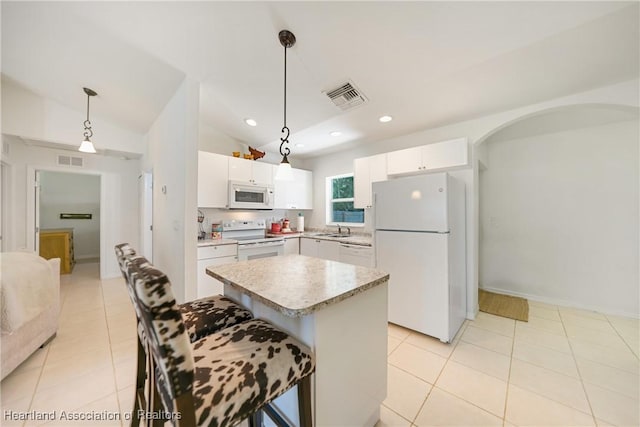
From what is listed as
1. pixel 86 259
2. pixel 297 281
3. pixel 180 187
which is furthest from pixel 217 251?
pixel 86 259

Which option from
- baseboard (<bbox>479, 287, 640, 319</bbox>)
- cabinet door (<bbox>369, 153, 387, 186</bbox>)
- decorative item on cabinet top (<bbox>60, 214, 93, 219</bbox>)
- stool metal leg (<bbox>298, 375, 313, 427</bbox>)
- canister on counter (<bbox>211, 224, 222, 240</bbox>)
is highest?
cabinet door (<bbox>369, 153, 387, 186</bbox>)

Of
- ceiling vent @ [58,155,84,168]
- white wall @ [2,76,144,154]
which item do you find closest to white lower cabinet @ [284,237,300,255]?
white wall @ [2,76,144,154]

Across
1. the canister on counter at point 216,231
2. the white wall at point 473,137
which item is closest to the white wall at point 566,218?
the white wall at point 473,137

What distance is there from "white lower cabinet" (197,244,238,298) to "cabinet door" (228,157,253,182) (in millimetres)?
1089

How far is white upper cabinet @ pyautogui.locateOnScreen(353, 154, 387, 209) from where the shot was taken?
3.28 m

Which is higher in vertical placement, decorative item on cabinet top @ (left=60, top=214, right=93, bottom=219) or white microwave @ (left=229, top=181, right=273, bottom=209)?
white microwave @ (left=229, top=181, right=273, bottom=209)

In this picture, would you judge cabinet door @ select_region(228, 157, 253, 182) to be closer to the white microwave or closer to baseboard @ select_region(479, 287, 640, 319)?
the white microwave

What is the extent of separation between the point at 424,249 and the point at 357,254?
96cm

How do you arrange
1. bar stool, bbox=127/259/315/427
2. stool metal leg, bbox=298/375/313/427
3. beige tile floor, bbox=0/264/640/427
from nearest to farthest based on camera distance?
bar stool, bbox=127/259/315/427, stool metal leg, bbox=298/375/313/427, beige tile floor, bbox=0/264/640/427

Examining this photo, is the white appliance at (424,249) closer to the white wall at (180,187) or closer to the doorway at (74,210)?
the white wall at (180,187)

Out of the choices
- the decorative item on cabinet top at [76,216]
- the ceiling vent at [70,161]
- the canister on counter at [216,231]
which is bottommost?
the canister on counter at [216,231]

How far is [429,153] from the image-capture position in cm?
286

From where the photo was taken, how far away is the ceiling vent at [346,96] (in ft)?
7.39

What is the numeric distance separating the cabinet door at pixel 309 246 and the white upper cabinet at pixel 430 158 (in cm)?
158
